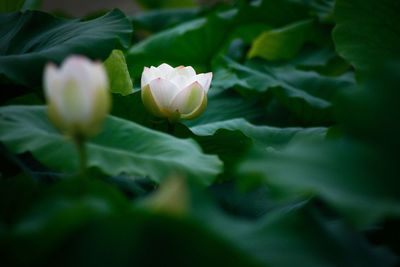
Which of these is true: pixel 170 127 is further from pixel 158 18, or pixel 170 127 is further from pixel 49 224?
pixel 158 18

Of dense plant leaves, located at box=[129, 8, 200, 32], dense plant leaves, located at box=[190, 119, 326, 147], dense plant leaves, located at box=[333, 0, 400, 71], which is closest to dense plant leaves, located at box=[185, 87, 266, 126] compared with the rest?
dense plant leaves, located at box=[190, 119, 326, 147]

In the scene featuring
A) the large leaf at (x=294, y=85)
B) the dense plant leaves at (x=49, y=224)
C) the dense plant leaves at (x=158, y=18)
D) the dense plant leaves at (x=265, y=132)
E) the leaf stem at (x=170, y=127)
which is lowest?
the dense plant leaves at (x=158, y=18)

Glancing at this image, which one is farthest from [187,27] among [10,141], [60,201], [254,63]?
[60,201]

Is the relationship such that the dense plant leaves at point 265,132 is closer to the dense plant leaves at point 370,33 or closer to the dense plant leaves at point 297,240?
the dense plant leaves at point 370,33

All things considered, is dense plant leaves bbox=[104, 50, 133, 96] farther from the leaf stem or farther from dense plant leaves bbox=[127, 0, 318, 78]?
dense plant leaves bbox=[127, 0, 318, 78]

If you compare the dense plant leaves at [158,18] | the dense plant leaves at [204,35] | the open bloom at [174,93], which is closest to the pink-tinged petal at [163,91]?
the open bloom at [174,93]
